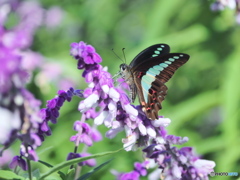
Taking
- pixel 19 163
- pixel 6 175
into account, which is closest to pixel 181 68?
pixel 19 163

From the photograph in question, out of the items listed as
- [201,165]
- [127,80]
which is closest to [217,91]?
[127,80]

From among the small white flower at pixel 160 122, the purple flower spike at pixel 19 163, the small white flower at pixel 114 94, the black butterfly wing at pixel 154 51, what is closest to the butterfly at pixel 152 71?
the black butterfly wing at pixel 154 51

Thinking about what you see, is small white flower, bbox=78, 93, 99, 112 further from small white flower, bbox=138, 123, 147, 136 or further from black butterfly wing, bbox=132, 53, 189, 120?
black butterfly wing, bbox=132, 53, 189, 120

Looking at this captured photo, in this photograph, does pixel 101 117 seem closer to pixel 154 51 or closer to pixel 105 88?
pixel 105 88

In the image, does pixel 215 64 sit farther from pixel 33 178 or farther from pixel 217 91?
pixel 33 178

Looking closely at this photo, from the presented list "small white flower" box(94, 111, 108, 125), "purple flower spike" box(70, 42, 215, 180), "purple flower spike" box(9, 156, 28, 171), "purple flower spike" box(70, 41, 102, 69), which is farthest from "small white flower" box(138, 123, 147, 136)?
"purple flower spike" box(9, 156, 28, 171)
